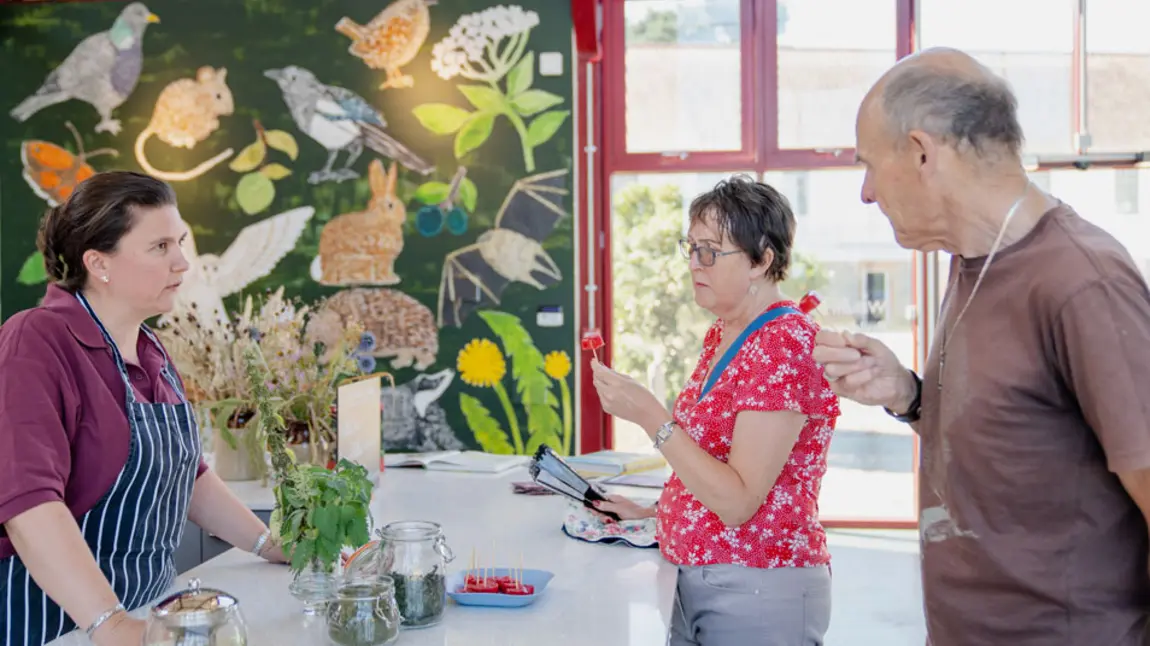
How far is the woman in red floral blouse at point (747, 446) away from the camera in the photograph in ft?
6.02

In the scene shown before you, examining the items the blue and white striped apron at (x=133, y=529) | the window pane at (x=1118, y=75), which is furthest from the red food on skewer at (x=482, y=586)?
the window pane at (x=1118, y=75)

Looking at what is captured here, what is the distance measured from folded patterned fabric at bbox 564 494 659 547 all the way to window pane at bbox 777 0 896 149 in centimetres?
393

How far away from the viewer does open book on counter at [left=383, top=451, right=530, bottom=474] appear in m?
3.26

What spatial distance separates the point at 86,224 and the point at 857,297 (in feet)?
15.4

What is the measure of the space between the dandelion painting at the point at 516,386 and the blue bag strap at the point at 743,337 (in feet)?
11.6

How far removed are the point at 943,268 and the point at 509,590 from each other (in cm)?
458

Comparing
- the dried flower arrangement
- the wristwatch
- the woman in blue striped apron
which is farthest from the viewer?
the dried flower arrangement

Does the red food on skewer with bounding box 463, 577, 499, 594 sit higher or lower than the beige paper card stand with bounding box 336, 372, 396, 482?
lower

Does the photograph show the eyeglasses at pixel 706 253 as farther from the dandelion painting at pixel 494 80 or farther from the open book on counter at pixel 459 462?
the dandelion painting at pixel 494 80

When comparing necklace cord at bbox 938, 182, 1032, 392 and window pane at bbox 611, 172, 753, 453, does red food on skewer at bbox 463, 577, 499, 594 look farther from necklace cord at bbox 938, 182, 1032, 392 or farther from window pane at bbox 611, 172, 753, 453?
window pane at bbox 611, 172, 753, 453

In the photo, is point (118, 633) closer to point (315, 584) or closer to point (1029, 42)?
point (315, 584)

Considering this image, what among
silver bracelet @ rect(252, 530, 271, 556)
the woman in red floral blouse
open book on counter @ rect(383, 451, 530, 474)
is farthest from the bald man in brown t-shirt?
open book on counter @ rect(383, 451, 530, 474)

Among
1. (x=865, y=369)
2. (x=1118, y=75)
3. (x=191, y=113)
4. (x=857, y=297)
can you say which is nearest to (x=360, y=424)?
(x=865, y=369)

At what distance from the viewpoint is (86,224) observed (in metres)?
1.92
